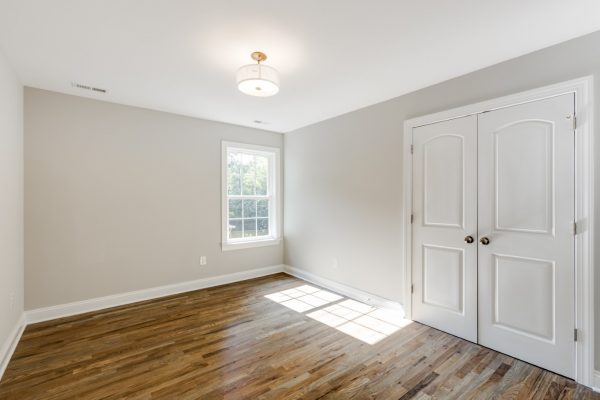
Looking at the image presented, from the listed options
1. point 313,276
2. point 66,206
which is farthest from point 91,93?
point 313,276

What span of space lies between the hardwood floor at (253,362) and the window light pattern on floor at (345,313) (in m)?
0.02

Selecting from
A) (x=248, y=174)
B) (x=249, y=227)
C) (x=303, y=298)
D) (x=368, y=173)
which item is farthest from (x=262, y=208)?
(x=368, y=173)

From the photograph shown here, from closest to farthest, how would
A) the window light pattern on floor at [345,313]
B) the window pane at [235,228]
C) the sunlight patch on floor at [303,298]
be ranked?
the window light pattern on floor at [345,313] < the sunlight patch on floor at [303,298] < the window pane at [235,228]

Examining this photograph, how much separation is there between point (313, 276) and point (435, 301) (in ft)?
6.49

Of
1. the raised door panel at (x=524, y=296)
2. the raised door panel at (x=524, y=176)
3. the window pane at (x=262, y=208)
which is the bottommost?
the raised door panel at (x=524, y=296)

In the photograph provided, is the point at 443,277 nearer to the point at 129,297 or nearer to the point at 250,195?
the point at 250,195

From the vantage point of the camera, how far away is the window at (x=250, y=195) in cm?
455

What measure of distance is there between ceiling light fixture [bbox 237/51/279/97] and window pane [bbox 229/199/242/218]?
2.51 m

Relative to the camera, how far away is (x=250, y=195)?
484 cm

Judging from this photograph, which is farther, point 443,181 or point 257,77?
point 443,181

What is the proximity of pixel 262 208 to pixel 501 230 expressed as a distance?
3.54 meters

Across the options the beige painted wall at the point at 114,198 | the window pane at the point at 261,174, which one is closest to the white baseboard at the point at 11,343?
the beige painted wall at the point at 114,198

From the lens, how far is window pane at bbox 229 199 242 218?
15.1 feet

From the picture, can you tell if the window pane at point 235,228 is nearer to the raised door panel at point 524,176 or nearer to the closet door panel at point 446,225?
the closet door panel at point 446,225
